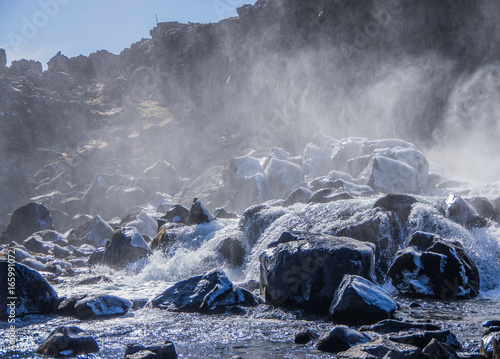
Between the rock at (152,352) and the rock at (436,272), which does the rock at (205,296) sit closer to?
the rock at (152,352)

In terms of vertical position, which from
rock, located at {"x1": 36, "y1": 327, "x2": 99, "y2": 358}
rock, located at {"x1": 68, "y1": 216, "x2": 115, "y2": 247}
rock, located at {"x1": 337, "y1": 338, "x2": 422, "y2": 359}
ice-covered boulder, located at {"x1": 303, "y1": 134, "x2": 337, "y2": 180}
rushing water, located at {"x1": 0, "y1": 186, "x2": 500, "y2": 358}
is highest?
ice-covered boulder, located at {"x1": 303, "y1": 134, "x2": 337, "y2": 180}

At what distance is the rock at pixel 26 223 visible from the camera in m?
26.1

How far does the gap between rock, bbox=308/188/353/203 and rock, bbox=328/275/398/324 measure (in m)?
8.14

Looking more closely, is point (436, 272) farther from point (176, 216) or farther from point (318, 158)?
point (318, 158)

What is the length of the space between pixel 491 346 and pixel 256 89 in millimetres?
50994

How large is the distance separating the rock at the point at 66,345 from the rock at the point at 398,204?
836 cm

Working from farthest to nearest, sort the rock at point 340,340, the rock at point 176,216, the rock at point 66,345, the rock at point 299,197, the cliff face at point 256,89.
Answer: the cliff face at point 256,89, the rock at point 176,216, the rock at point 299,197, the rock at point 66,345, the rock at point 340,340

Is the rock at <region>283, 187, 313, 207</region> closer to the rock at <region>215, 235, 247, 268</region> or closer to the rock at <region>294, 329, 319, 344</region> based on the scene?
the rock at <region>215, 235, 247, 268</region>

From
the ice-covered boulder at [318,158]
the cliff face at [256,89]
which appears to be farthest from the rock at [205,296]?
the cliff face at [256,89]

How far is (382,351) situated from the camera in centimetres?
495

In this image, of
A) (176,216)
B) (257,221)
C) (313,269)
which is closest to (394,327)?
(313,269)

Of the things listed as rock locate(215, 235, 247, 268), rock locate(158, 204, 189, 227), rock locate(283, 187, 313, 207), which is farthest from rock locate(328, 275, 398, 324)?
Result: rock locate(158, 204, 189, 227)

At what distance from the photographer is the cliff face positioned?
123ft

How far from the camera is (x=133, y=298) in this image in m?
10.1
